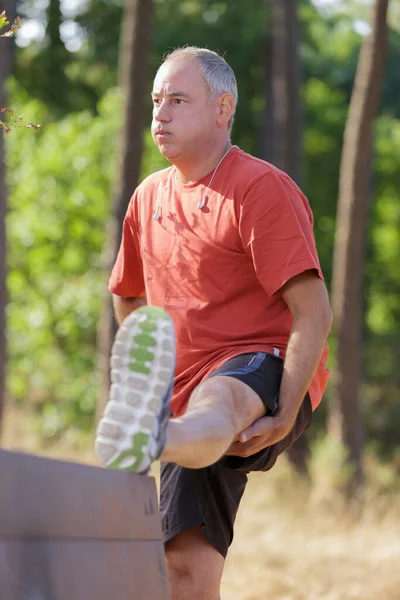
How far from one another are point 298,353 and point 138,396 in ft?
2.69

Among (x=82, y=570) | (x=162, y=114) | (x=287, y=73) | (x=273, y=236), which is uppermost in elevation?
(x=162, y=114)

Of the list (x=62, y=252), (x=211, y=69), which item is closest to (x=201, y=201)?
(x=211, y=69)

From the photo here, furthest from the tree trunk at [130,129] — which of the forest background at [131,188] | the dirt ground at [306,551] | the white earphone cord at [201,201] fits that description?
the white earphone cord at [201,201]

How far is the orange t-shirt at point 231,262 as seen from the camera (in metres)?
3.71

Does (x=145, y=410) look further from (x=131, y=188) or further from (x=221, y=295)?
(x=131, y=188)

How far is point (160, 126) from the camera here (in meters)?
3.87

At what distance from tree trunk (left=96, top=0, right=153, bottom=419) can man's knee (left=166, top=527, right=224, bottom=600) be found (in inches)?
339

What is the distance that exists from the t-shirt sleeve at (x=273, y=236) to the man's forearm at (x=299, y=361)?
0.15 meters

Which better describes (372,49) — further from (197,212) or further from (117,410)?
(117,410)

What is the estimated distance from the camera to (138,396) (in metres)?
2.98

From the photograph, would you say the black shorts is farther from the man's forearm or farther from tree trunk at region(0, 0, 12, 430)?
tree trunk at region(0, 0, 12, 430)

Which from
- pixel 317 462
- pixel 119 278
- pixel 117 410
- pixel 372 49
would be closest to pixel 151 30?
pixel 372 49

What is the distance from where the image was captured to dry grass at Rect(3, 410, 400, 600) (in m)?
7.02

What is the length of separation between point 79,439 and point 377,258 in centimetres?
834
